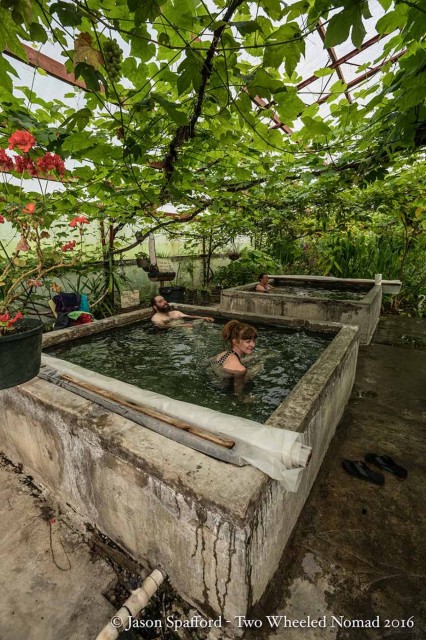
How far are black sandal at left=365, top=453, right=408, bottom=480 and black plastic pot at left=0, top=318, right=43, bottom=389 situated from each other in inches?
127

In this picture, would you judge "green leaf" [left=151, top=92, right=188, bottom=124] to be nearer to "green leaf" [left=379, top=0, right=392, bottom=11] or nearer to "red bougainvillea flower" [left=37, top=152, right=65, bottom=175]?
"red bougainvillea flower" [left=37, top=152, right=65, bottom=175]

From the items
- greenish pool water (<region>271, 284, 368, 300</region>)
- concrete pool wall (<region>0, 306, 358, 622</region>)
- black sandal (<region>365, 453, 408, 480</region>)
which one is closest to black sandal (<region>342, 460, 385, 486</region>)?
black sandal (<region>365, 453, 408, 480</region>)

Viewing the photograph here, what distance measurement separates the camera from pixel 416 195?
242 inches

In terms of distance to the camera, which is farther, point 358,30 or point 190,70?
point 190,70

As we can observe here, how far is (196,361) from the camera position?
178 inches

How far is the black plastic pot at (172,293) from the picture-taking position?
27.4 ft

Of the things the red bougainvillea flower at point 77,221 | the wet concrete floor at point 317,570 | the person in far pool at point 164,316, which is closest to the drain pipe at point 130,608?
the wet concrete floor at point 317,570

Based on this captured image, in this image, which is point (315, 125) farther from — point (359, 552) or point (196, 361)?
point (196, 361)

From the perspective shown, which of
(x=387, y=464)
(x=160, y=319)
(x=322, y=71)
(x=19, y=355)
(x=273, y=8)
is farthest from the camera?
(x=160, y=319)

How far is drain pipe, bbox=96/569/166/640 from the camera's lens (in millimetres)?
1357

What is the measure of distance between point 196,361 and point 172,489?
10.1ft

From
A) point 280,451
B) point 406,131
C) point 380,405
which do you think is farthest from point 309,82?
point 280,451

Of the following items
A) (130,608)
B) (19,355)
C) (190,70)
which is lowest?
(130,608)

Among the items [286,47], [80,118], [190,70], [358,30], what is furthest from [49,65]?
[358,30]
